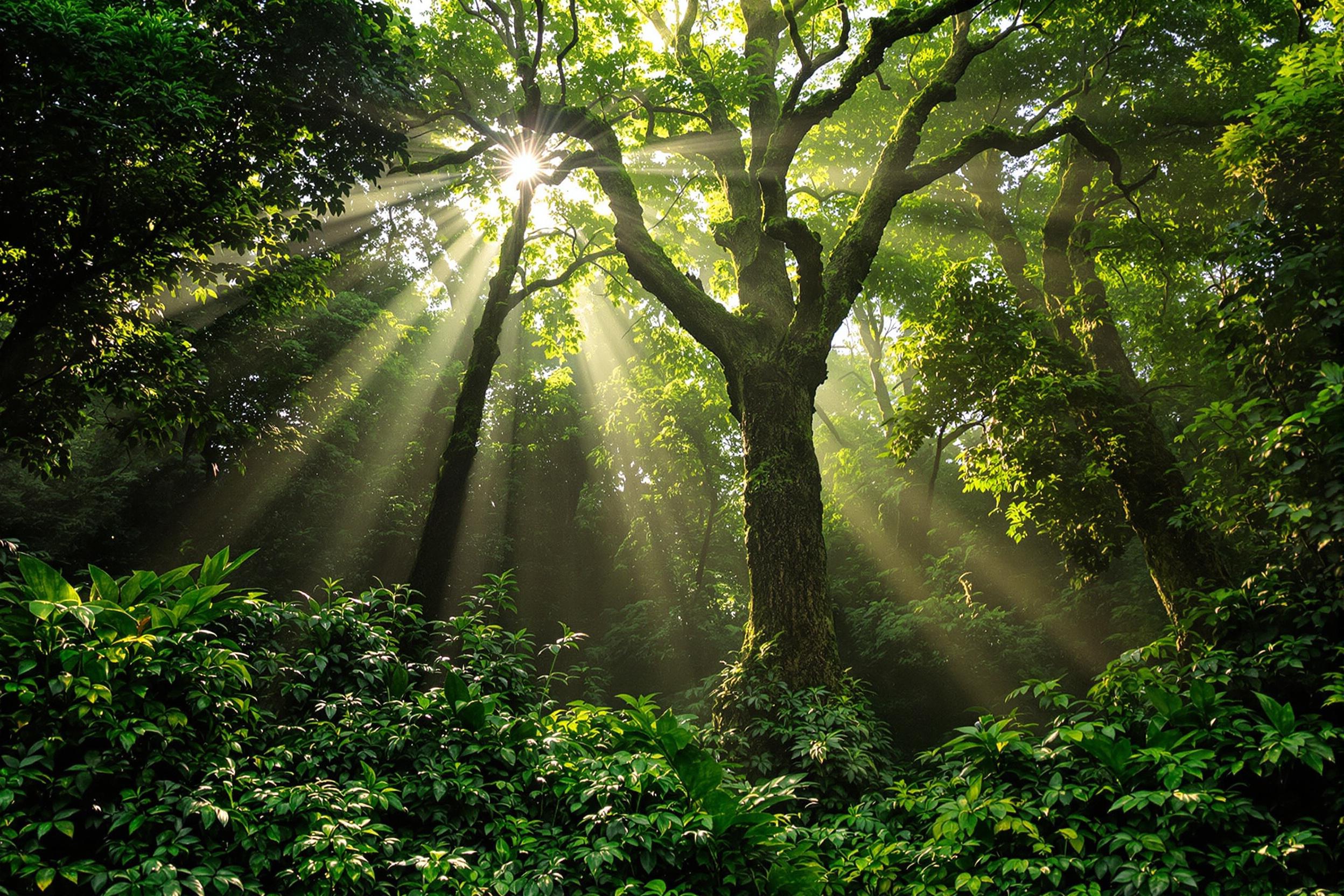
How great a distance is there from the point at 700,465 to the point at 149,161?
12198 millimetres

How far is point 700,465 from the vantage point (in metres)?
16.4

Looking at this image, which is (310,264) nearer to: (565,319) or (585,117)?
(585,117)

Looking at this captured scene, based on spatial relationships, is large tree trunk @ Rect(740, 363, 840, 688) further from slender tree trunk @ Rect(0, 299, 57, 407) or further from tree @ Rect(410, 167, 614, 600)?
slender tree trunk @ Rect(0, 299, 57, 407)

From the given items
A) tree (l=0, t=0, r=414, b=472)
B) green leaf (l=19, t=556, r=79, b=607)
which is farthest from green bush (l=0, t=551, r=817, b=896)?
tree (l=0, t=0, r=414, b=472)

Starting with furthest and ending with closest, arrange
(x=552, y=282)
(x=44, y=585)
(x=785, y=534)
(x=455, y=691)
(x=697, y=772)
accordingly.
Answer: (x=552, y=282) < (x=785, y=534) < (x=455, y=691) < (x=697, y=772) < (x=44, y=585)

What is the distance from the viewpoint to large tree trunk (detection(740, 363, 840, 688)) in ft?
19.4

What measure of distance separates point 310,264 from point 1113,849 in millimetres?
9492

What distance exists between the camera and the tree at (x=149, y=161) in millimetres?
5074

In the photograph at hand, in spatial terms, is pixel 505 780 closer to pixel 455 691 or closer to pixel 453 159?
pixel 455 691

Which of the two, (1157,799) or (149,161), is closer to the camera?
(1157,799)

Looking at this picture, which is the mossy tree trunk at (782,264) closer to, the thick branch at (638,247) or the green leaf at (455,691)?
the thick branch at (638,247)

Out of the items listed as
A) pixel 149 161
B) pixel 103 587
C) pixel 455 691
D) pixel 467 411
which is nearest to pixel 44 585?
pixel 103 587

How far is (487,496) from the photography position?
19922mm

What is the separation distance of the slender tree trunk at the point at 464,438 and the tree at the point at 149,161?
8.95 feet
